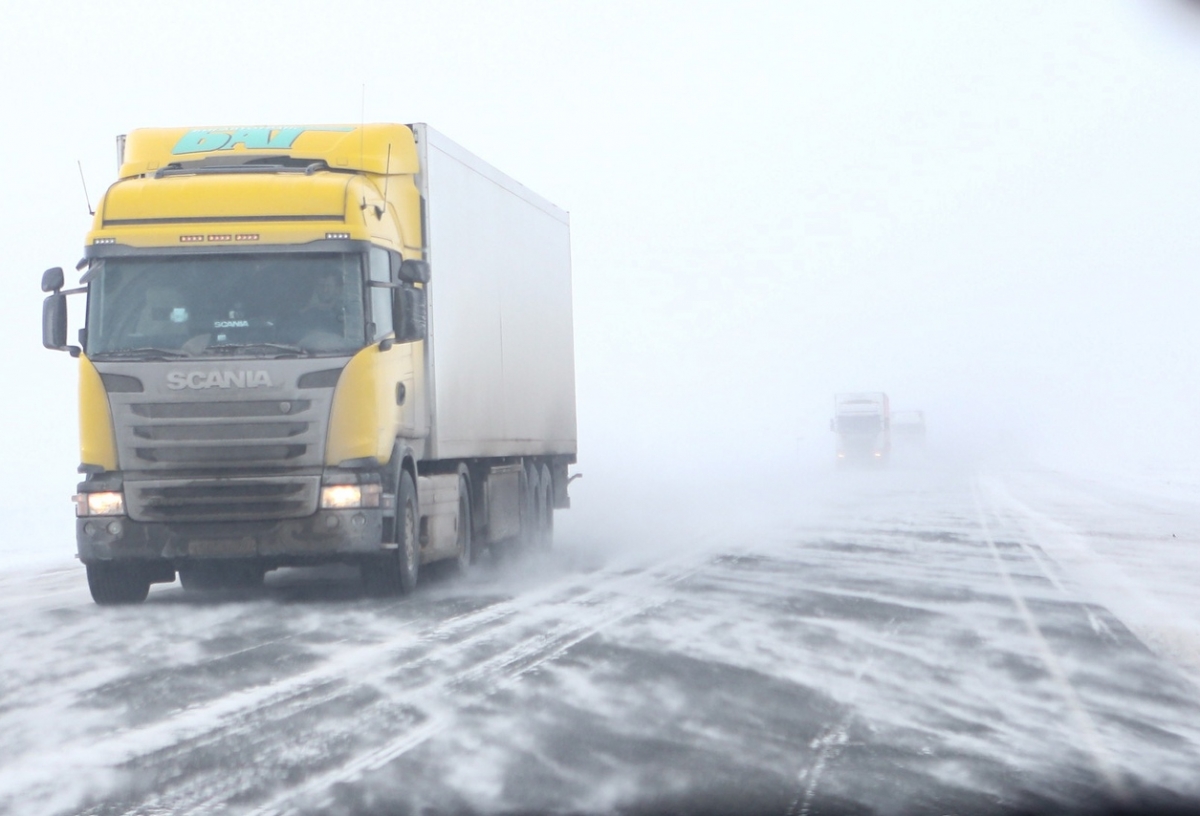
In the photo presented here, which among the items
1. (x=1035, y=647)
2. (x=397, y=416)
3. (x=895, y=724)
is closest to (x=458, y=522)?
(x=397, y=416)

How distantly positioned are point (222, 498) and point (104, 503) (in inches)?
37.2

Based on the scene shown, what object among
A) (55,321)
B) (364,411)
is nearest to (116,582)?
(55,321)

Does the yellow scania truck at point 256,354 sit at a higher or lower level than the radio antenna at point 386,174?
lower

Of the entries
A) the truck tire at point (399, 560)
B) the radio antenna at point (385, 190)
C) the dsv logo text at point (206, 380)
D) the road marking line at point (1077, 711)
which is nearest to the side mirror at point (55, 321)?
the dsv logo text at point (206, 380)

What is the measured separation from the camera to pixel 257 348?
41.2 feet

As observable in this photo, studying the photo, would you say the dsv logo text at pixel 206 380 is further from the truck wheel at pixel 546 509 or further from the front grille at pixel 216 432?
the truck wheel at pixel 546 509

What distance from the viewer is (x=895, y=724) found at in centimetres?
758

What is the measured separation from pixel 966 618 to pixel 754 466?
5518 centimetres

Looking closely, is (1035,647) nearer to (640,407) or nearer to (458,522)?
(458,522)

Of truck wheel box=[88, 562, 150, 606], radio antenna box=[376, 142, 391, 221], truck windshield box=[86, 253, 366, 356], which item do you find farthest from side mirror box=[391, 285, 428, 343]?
truck wheel box=[88, 562, 150, 606]

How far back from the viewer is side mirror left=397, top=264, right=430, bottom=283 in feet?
43.0

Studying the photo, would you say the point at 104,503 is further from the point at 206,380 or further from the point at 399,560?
the point at 399,560

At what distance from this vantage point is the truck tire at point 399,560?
1336 cm

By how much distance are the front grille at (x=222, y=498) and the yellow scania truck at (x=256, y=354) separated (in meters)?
0.01
